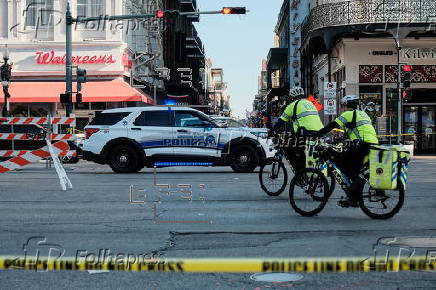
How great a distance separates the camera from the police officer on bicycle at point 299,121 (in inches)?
499

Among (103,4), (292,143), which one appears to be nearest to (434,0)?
(103,4)

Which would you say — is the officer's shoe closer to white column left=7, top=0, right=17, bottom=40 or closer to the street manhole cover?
the street manhole cover

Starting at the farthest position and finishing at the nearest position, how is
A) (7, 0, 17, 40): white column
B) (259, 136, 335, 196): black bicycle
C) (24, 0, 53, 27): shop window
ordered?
1. (24, 0, 53, 27): shop window
2. (7, 0, 17, 40): white column
3. (259, 136, 335, 196): black bicycle

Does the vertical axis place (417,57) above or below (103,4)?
below

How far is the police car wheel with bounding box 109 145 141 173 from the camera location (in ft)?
68.0

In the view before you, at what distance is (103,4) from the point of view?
4250 cm

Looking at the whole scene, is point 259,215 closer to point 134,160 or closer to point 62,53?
point 134,160

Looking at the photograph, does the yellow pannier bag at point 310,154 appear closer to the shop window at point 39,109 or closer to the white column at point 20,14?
the shop window at point 39,109

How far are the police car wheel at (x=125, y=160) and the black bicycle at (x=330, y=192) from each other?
10323 mm

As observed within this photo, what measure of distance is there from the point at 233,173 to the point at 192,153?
4.10ft

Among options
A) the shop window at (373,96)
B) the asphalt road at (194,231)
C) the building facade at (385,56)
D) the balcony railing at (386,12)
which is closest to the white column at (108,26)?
the building facade at (385,56)

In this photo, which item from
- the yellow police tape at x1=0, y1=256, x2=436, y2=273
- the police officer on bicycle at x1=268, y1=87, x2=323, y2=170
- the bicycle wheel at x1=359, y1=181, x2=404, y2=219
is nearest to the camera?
the yellow police tape at x1=0, y1=256, x2=436, y2=273

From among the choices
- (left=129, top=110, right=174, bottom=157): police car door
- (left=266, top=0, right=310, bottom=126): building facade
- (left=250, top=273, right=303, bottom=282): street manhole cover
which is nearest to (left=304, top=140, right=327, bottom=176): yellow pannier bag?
(left=250, top=273, right=303, bottom=282): street manhole cover

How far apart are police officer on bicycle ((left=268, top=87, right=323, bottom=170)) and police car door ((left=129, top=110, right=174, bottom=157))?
793 centimetres
